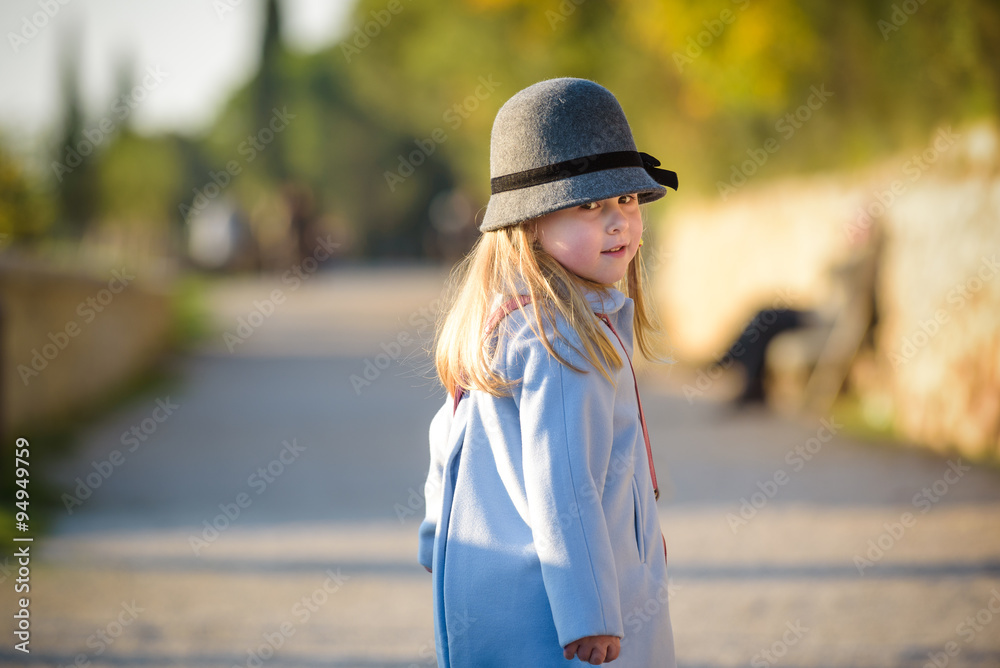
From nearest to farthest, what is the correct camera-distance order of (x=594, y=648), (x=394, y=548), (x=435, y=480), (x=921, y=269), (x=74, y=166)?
1. (x=594, y=648)
2. (x=435, y=480)
3. (x=394, y=548)
4. (x=921, y=269)
5. (x=74, y=166)

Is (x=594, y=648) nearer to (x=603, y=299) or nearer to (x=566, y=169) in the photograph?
(x=603, y=299)

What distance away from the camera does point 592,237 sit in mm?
1889

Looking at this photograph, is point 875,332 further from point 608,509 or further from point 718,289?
point 608,509

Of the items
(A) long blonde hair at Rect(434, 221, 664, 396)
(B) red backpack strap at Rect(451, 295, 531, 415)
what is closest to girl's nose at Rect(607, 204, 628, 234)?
(A) long blonde hair at Rect(434, 221, 664, 396)

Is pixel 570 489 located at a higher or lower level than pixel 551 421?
lower

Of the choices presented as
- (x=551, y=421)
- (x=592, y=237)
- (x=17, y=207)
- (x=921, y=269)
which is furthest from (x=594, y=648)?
(x=17, y=207)

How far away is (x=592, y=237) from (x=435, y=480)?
66 cm

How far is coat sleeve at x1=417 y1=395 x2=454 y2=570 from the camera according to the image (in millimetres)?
2025

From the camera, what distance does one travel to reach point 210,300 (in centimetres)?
2062

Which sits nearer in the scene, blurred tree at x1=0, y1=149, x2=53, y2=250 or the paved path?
the paved path

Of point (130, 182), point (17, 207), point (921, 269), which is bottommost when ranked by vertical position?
point (921, 269)

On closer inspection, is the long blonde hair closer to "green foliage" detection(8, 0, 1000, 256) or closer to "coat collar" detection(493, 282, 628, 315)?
"coat collar" detection(493, 282, 628, 315)

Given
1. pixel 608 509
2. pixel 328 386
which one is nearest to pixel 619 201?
pixel 608 509

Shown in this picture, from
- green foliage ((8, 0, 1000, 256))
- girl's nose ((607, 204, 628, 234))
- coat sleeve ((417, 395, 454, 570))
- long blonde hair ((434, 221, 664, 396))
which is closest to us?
long blonde hair ((434, 221, 664, 396))
